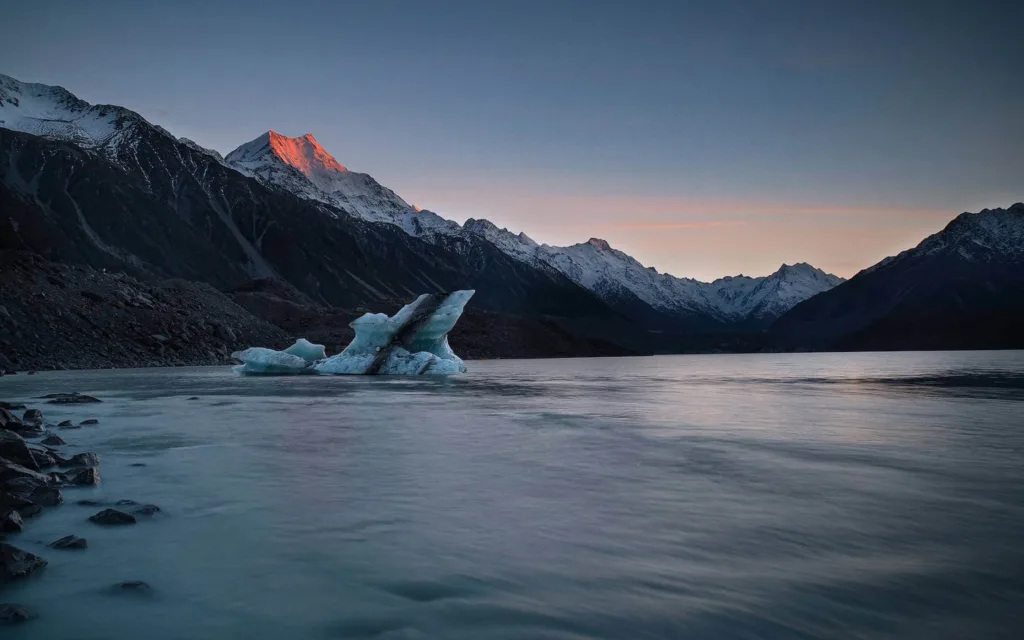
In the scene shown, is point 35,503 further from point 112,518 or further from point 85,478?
point 85,478

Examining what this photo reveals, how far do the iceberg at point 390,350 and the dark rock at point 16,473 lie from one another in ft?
111

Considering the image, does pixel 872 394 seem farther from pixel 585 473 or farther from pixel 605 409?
pixel 585 473

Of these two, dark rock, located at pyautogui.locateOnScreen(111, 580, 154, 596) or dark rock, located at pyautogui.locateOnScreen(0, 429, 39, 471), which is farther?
dark rock, located at pyautogui.locateOnScreen(0, 429, 39, 471)

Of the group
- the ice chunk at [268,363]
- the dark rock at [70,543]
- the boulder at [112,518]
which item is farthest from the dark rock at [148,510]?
the ice chunk at [268,363]

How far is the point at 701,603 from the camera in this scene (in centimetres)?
528

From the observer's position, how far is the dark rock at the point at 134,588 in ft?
18.1

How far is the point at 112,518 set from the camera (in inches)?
301

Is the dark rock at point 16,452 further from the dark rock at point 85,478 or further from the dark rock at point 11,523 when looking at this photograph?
the dark rock at point 11,523

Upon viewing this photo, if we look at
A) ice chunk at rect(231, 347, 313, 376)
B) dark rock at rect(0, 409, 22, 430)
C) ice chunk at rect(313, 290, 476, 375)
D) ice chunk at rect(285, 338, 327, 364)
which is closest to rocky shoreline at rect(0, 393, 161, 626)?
dark rock at rect(0, 409, 22, 430)

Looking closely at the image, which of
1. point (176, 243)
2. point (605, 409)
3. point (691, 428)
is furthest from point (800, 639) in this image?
point (176, 243)

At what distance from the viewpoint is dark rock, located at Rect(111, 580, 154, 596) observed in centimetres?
553

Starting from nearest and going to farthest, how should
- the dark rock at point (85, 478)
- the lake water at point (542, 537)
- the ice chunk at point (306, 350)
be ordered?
the lake water at point (542, 537), the dark rock at point (85, 478), the ice chunk at point (306, 350)

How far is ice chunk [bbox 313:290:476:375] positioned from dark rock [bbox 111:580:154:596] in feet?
122

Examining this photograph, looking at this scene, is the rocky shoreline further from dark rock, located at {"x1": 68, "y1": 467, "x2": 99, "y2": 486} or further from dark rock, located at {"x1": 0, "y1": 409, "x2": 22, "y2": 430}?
dark rock, located at {"x1": 0, "y1": 409, "x2": 22, "y2": 430}
